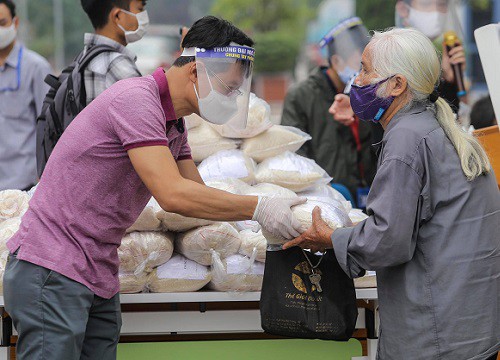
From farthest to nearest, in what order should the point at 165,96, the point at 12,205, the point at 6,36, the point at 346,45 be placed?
the point at 6,36
the point at 346,45
the point at 12,205
the point at 165,96

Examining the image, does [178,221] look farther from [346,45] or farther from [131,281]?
[346,45]

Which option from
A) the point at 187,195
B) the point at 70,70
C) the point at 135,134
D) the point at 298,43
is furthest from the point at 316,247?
the point at 298,43

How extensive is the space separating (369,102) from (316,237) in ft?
1.77

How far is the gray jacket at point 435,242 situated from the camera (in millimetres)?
2670

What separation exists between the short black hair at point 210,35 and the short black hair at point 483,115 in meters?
3.45

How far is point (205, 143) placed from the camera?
13.9 ft

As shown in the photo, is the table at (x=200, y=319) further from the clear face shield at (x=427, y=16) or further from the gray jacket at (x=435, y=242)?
the clear face shield at (x=427, y=16)

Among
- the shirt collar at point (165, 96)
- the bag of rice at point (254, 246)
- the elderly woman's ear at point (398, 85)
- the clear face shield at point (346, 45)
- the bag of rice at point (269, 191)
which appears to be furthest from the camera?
the clear face shield at point (346, 45)

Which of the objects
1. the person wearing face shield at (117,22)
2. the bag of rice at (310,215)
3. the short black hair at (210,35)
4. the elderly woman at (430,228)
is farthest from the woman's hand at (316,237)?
the person wearing face shield at (117,22)

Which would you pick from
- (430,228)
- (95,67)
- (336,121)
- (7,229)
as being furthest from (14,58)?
(430,228)

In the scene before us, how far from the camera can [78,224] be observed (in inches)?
109

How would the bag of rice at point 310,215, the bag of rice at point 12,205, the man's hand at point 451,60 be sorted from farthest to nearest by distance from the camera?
the man's hand at point 451,60 < the bag of rice at point 12,205 < the bag of rice at point 310,215

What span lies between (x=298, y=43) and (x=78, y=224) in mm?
30572

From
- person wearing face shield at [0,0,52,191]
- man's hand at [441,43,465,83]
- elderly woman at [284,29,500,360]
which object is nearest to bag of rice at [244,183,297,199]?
elderly woman at [284,29,500,360]
